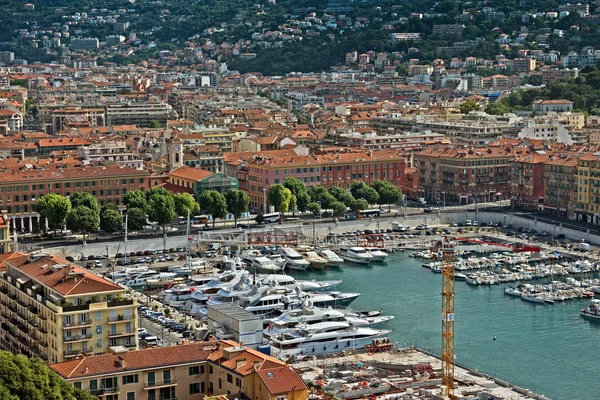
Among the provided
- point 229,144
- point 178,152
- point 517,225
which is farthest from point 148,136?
point 517,225

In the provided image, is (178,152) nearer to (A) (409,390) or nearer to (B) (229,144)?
(B) (229,144)

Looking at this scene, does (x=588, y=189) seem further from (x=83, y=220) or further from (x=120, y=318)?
(x=120, y=318)

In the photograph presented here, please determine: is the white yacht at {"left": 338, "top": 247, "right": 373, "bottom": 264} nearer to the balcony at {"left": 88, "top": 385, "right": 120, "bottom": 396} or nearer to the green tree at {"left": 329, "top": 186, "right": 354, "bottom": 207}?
the green tree at {"left": 329, "top": 186, "right": 354, "bottom": 207}

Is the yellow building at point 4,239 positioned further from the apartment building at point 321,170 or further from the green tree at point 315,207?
the apartment building at point 321,170

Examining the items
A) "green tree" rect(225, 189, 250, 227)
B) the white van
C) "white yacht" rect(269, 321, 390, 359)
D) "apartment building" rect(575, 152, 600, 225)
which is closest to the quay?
"white yacht" rect(269, 321, 390, 359)

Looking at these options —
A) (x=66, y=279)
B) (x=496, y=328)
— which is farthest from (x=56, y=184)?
(x=66, y=279)

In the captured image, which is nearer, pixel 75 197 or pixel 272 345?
pixel 272 345

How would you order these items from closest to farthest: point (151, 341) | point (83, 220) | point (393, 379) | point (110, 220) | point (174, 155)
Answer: point (393, 379), point (151, 341), point (83, 220), point (110, 220), point (174, 155)

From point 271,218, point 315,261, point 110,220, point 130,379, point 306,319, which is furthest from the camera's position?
point 271,218
